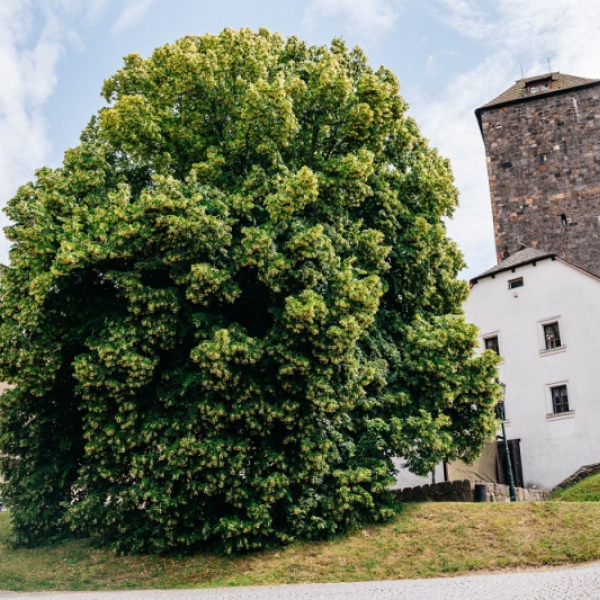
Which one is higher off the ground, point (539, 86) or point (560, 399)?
point (539, 86)

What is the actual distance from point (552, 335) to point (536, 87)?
54.3 feet

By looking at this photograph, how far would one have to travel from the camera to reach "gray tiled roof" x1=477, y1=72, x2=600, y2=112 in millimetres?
35531

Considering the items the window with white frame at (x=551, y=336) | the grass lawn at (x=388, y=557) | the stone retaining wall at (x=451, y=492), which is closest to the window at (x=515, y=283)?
the window with white frame at (x=551, y=336)

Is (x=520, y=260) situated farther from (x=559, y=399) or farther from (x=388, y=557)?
(x=388, y=557)

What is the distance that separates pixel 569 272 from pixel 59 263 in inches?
818

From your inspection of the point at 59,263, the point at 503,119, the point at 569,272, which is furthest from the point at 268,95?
the point at 503,119

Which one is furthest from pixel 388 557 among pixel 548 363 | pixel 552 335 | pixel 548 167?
pixel 548 167

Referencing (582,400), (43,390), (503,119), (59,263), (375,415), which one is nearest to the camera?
(59,263)

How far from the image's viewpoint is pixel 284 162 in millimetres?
16500

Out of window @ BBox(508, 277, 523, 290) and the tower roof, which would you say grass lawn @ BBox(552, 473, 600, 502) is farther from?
the tower roof

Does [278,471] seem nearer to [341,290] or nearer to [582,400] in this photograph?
[341,290]

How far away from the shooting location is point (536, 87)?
1458 inches

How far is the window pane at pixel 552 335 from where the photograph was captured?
89.0 ft

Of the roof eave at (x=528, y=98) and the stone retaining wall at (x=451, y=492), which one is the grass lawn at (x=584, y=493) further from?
the roof eave at (x=528, y=98)
